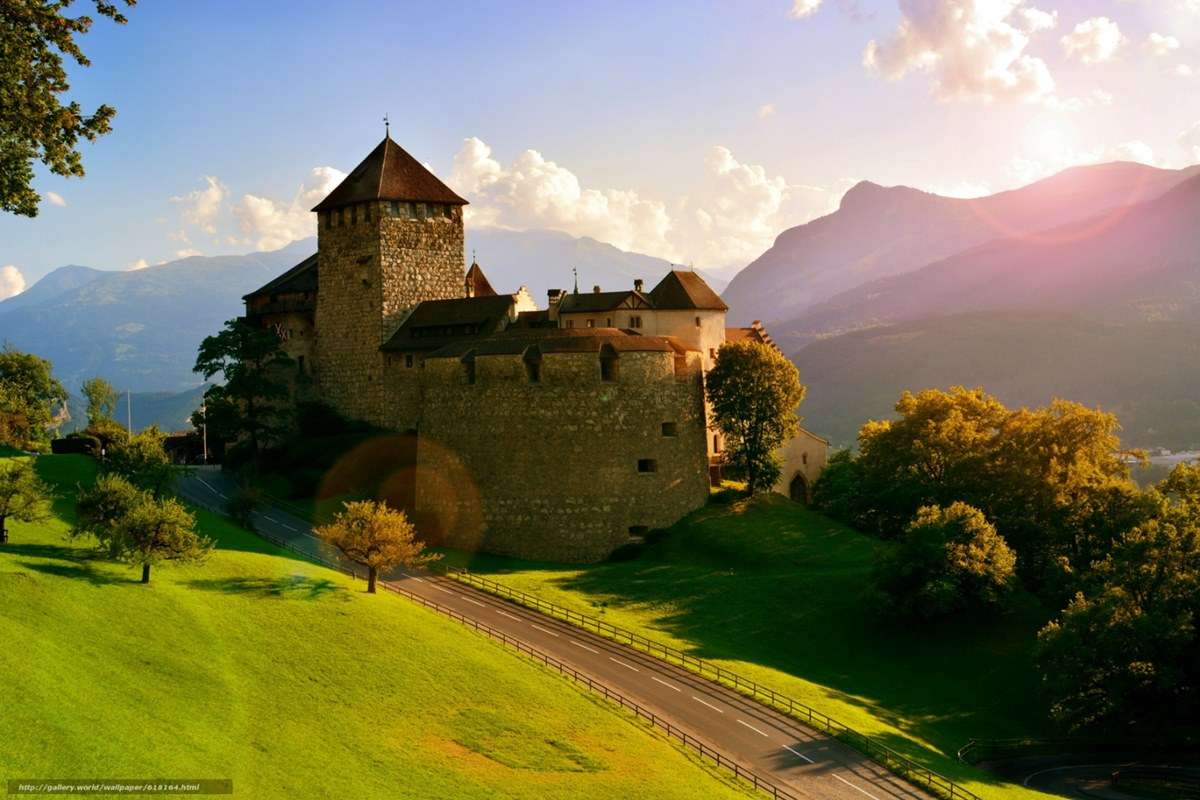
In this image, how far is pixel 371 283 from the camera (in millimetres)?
83062

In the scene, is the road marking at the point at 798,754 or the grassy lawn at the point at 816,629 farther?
the grassy lawn at the point at 816,629

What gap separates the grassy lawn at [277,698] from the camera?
3047 cm

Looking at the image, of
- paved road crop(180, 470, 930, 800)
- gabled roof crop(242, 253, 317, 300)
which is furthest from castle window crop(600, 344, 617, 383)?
gabled roof crop(242, 253, 317, 300)

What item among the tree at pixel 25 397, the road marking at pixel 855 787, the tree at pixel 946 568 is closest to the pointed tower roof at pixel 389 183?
the tree at pixel 25 397

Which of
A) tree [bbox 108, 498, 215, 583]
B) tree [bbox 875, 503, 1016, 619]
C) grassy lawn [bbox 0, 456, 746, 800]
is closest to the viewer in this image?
grassy lawn [bbox 0, 456, 746, 800]

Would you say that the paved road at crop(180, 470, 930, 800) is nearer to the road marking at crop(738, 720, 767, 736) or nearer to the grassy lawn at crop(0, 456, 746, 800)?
the road marking at crop(738, 720, 767, 736)

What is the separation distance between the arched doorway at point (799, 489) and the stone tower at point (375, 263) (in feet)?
105

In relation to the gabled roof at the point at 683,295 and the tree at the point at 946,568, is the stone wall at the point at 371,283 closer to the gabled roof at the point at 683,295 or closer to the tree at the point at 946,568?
the gabled roof at the point at 683,295

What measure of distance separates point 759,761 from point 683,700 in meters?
5.84

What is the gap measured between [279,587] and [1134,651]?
38928mm

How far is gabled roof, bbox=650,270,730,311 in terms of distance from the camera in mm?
80375

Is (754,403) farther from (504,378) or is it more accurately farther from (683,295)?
(504,378)

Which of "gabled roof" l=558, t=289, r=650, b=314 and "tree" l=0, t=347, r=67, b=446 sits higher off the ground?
"gabled roof" l=558, t=289, r=650, b=314

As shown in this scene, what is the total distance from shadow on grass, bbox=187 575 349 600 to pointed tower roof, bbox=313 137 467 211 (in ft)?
134
